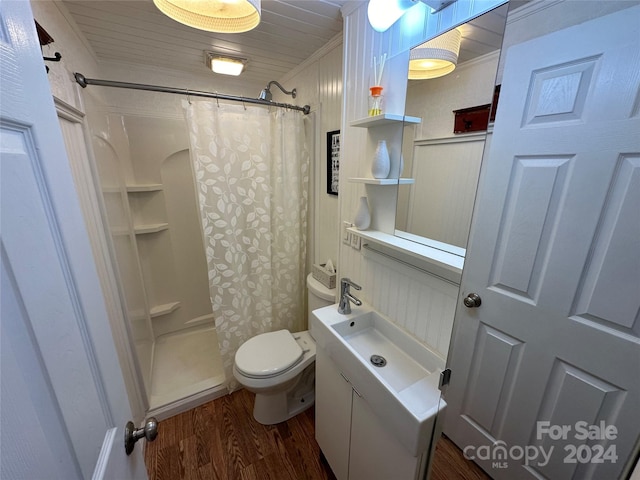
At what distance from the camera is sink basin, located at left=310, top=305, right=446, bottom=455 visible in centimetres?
75

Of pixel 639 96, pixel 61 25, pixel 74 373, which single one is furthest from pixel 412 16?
pixel 61 25

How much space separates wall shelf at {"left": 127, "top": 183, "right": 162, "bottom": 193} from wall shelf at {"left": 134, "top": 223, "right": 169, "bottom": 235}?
0.30 metres

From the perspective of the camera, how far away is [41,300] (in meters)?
0.38

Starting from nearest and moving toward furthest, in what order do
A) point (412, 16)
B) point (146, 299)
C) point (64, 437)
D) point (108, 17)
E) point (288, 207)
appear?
point (64, 437) → point (412, 16) → point (108, 17) → point (288, 207) → point (146, 299)

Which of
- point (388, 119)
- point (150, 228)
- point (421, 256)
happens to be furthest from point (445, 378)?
point (150, 228)

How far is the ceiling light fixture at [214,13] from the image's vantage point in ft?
2.98

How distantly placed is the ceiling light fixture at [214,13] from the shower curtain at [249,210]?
55 cm

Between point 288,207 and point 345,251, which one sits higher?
point 288,207

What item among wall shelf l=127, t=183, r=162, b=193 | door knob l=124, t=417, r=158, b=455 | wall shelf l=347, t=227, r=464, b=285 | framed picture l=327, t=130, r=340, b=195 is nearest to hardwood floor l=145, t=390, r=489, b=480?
door knob l=124, t=417, r=158, b=455

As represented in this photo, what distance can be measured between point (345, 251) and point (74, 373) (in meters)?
1.20

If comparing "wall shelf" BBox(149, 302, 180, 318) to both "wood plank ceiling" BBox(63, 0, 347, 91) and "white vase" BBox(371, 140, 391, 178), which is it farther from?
"white vase" BBox(371, 140, 391, 178)

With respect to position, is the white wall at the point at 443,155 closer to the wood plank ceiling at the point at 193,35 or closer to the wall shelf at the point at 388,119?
the wall shelf at the point at 388,119

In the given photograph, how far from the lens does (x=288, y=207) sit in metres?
A: 1.86

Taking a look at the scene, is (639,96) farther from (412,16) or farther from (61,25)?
(61,25)
